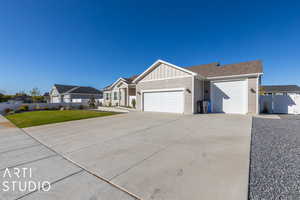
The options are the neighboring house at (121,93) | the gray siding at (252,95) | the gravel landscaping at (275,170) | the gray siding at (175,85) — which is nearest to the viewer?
the gravel landscaping at (275,170)

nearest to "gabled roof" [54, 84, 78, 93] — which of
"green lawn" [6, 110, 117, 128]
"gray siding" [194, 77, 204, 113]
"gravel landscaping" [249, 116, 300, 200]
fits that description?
"green lawn" [6, 110, 117, 128]

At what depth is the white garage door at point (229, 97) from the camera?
10211mm

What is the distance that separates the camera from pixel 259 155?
2.91 m

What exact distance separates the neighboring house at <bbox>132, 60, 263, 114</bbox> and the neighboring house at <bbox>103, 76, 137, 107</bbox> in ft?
17.1

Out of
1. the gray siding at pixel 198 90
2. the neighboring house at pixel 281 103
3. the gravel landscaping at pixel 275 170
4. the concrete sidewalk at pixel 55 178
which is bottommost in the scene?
the concrete sidewalk at pixel 55 178

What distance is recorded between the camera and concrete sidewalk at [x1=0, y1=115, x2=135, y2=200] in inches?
67.7

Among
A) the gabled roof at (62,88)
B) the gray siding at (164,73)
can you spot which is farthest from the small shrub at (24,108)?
the gray siding at (164,73)

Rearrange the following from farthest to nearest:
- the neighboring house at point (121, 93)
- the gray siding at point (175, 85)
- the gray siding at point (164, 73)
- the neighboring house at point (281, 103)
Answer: the neighboring house at point (121, 93), the gray siding at point (164, 73), the gray siding at point (175, 85), the neighboring house at point (281, 103)

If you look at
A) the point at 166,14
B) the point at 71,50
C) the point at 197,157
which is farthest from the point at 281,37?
Result: the point at 71,50

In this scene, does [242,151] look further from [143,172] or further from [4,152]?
[4,152]

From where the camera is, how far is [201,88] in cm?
1173

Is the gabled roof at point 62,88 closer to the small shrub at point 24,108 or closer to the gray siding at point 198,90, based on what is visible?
the small shrub at point 24,108

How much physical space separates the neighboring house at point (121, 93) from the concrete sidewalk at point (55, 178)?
14.2 metres

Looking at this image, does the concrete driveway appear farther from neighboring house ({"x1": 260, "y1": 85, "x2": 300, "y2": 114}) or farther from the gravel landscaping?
neighboring house ({"x1": 260, "y1": 85, "x2": 300, "y2": 114})
